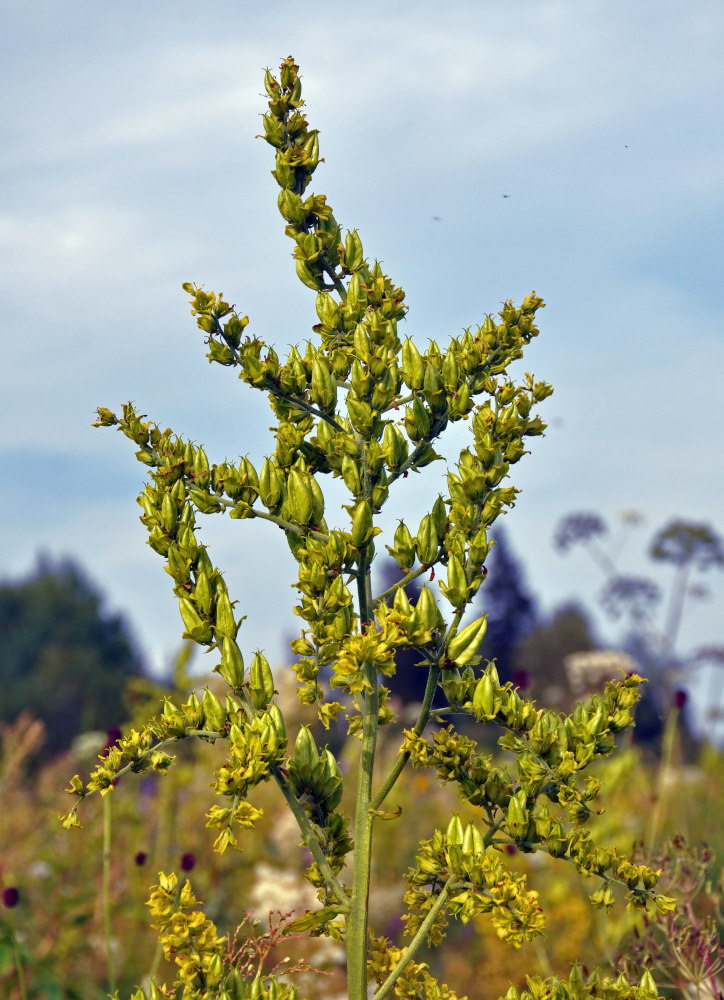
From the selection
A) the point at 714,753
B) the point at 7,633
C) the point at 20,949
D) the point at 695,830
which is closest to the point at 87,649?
the point at 7,633

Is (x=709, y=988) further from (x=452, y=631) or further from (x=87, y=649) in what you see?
(x=87, y=649)

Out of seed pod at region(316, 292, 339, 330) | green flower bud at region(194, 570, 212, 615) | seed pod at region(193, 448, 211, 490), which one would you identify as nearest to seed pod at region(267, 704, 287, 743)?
green flower bud at region(194, 570, 212, 615)

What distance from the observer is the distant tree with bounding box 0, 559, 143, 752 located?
131 ft

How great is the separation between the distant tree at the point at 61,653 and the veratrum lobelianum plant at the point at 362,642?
3679 centimetres

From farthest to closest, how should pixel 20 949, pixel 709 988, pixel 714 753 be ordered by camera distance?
pixel 714 753
pixel 20 949
pixel 709 988

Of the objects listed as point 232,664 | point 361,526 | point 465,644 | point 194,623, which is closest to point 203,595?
point 194,623

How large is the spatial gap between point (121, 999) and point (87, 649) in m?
40.9

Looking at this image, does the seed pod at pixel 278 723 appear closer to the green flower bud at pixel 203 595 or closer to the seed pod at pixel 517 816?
the green flower bud at pixel 203 595

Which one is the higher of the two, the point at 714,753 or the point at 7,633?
the point at 7,633

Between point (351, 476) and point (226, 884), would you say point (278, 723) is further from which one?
point (226, 884)

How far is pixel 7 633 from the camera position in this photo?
153 ft

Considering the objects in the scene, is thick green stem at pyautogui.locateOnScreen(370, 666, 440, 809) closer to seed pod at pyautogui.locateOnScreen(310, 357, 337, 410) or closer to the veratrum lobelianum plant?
the veratrum lobelianum plant

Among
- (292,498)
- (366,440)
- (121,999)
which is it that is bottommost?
(121,999)

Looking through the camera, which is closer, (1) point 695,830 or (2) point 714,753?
(1) point 695,830
